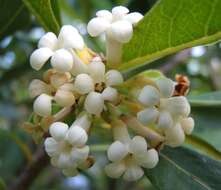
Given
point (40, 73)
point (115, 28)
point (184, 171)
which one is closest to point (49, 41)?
point (115, 28)

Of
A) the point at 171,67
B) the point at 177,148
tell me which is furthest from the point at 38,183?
the point at 177,148

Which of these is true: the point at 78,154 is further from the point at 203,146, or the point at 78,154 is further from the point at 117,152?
the point at 203,146

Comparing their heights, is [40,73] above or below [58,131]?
below

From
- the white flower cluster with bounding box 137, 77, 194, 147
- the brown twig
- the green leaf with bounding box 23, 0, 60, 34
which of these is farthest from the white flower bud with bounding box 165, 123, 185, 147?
the brown twig

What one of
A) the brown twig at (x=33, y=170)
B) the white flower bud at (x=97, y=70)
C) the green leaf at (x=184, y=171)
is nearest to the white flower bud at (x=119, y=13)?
the white flower bud at (x=97, y=70)

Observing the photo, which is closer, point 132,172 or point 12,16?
point 132,172

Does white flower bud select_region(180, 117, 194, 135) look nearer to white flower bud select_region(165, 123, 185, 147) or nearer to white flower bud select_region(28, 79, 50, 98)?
white flower bud select_region(165, 123, 185, 147)
